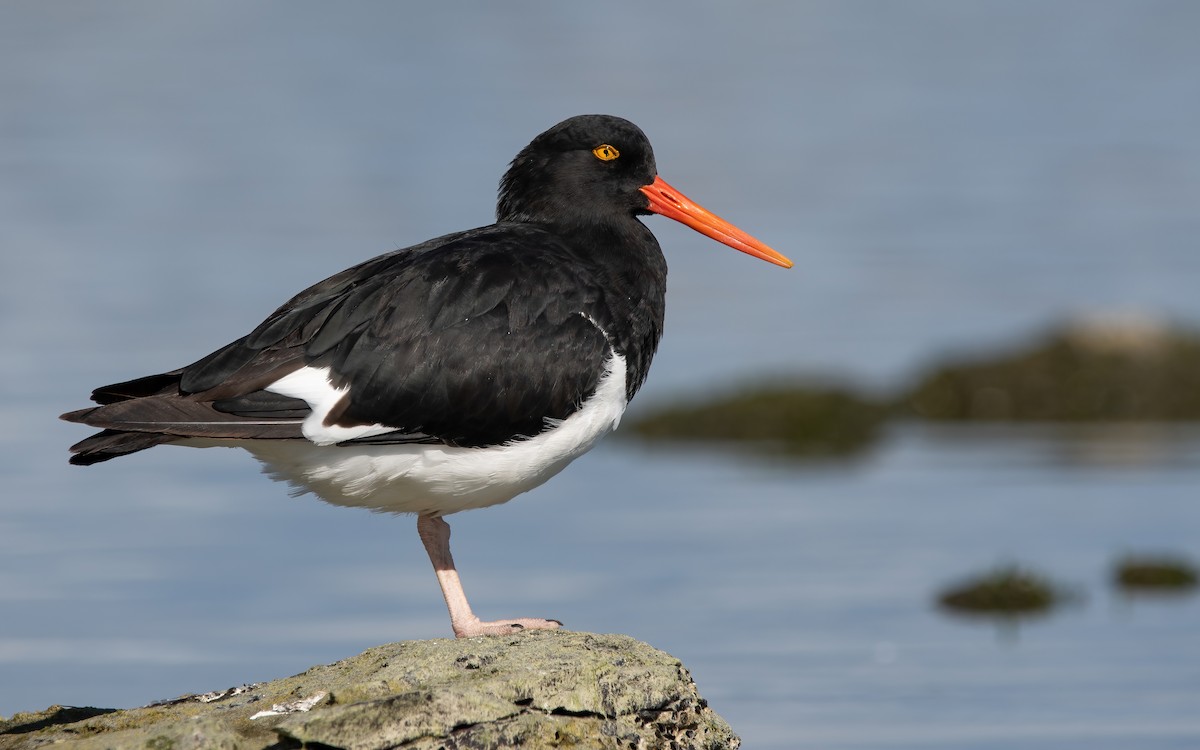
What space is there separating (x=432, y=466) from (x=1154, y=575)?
222 inches

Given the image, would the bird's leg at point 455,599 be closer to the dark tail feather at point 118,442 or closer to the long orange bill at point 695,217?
the dark tail feather at point 118,442

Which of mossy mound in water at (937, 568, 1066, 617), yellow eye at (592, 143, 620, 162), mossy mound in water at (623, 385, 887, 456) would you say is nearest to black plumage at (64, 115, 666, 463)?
yellow eye at (592, 143, 620, 162)

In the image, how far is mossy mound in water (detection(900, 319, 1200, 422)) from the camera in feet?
53.3

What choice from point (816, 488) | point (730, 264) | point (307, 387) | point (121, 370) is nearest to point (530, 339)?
point (307, 387)

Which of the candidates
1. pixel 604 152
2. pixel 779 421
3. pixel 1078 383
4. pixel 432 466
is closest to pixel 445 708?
pixel 432 466

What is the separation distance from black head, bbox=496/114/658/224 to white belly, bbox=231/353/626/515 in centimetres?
121

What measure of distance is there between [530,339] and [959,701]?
3.30 meters

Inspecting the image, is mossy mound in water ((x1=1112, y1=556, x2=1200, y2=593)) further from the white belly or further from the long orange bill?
the white belly

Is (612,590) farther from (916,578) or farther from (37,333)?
(37,333)

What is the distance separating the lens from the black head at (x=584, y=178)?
9023 mm

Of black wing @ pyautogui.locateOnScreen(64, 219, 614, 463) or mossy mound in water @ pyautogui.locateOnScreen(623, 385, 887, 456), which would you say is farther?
mossy mound in water @ pyautogui.locateOnScreen(623, 385, 887, 456)

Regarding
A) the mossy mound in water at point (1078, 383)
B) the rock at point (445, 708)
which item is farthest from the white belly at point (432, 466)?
the mossy mound in water at point (1078, 383)

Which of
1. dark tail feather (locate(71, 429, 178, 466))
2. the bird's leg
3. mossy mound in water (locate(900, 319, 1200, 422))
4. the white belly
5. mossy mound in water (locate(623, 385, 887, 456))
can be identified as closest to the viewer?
dark tail feather (locate(71, 429, 178, 466))

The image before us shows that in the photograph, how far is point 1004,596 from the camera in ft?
36.9
